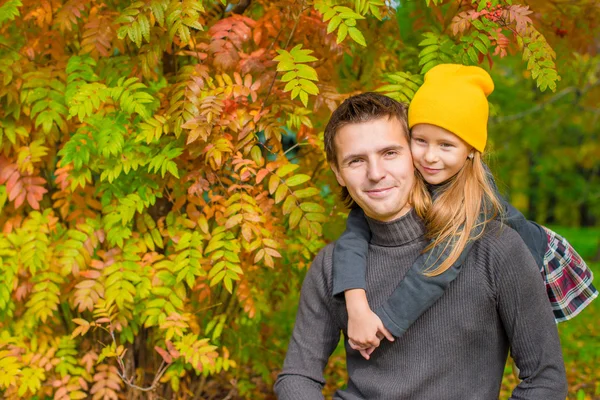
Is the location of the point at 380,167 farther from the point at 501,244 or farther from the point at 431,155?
the point at 501,244

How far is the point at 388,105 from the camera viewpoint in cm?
241

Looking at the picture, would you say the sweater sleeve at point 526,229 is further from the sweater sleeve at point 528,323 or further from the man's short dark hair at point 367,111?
the man's short dark hair at point 367,111

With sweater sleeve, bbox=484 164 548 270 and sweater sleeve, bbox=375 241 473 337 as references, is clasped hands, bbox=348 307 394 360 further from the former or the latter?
sweater sleeve, bbox=484 164 548 270

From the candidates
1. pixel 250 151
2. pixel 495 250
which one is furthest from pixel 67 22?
pixel 495 250

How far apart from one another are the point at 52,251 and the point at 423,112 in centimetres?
215

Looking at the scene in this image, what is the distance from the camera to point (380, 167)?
2330 mm

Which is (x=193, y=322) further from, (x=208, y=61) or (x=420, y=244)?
(x=420, y=244)

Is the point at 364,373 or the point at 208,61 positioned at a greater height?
the point at 208,61

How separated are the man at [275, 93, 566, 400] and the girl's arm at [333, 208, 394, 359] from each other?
0.06 meters

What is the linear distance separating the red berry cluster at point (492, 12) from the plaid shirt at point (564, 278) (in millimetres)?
883

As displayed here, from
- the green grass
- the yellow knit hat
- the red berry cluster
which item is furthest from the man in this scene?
the green grass

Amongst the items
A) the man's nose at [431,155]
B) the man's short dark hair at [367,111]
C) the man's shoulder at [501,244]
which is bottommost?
the man's shoulder at [501,244]

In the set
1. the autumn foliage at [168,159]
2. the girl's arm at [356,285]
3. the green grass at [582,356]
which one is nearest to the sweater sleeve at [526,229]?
the girl's arm at [356,285]

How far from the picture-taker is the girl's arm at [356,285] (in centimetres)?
229
